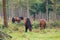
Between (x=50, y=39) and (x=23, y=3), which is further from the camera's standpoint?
(x=23, y=3)

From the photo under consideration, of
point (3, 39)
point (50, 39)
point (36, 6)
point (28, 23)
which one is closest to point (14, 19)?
point (36, 6)

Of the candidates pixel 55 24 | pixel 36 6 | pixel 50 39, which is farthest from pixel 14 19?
pixel 50 39

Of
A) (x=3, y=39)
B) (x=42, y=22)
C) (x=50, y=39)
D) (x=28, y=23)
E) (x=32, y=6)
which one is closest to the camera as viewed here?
(x=3, y=39)

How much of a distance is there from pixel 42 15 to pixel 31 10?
16.6 feet

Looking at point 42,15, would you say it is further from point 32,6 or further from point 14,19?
point 14,19

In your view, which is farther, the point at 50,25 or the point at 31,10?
the point at 31,10

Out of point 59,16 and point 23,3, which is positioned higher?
point 23,3

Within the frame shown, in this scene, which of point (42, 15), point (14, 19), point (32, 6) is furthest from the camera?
point (42, 15)

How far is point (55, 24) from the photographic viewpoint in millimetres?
27000

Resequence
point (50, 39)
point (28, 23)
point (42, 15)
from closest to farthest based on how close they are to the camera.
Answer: point (50, 39)
point (28, 23)
point (42, 15)

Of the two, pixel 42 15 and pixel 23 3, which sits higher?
pixel 23 3

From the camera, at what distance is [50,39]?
12.6 m

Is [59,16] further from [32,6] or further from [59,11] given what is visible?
[32,6]

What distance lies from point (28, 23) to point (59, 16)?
96.1 feet
